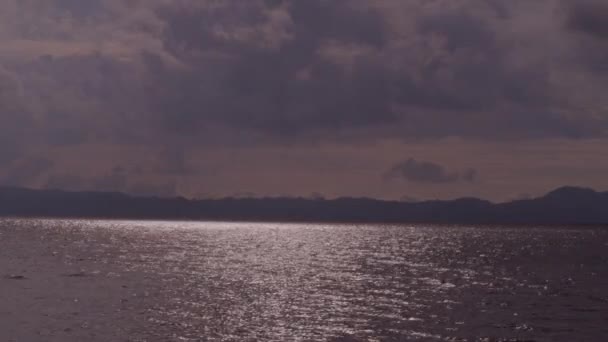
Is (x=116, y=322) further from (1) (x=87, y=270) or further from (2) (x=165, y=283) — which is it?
(1) (x=87, y=270)

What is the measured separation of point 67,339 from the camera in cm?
4622

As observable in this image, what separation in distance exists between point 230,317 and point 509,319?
78.6ft

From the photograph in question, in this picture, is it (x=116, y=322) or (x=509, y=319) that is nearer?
(x=116, y=322)

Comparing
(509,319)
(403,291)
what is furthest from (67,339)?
(403,291)

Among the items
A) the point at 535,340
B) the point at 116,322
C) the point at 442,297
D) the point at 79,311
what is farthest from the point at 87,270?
the point at 535,340

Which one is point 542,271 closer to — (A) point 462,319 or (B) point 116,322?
(A) point 462,319

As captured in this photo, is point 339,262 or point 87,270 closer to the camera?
point 87,270

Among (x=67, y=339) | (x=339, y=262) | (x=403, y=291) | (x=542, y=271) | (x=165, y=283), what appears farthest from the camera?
(x=339, y=262)

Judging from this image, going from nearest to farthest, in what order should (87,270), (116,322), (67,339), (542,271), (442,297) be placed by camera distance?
(67,339) < (116,322) < (442,297) < (87,270) < (542,271)

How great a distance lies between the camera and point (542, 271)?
348 feet

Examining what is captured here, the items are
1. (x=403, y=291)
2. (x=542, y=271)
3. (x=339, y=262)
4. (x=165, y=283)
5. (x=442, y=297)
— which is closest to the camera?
(x=442, y=297)

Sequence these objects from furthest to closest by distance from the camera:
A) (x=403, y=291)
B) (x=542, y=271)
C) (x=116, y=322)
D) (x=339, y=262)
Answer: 1. (x=339, y=262)
2. (x=542, y=271)
3. (x=403, y=291)
4. (x=116, y=322)

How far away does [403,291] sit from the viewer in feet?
247

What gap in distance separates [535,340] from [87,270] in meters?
69.7
